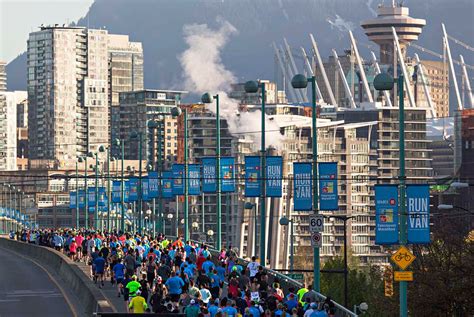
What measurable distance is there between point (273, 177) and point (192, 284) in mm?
16834

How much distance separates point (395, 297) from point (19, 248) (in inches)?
981

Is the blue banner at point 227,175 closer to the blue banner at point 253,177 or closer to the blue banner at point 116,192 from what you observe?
the blue banner at point 253,177

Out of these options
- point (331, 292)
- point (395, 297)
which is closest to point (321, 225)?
point (395, 297)

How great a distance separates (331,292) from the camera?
423ft

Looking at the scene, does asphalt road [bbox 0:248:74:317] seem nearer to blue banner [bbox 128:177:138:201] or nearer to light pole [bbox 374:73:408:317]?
light pole [bbox 374:73:408:317]

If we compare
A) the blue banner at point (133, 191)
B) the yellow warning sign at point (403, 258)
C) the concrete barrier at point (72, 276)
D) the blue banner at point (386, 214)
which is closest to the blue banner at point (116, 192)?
the blue banner at point (133, 191)

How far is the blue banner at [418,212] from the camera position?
147 feet

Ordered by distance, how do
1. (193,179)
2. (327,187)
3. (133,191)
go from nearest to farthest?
(327,187) < (193,179) < (133,191)

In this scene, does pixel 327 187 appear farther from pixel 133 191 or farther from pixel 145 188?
pixel 133 191

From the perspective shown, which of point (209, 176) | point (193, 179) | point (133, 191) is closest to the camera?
point (209, 176)

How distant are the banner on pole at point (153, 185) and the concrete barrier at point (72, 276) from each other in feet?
22.9

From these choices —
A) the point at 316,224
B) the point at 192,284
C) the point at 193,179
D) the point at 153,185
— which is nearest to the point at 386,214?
the point at 316,224

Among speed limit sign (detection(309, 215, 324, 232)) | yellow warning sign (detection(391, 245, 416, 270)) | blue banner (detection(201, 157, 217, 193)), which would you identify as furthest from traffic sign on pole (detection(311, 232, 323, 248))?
blue banner (detection(201, 157, 217, 193))

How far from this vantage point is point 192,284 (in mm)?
41031
